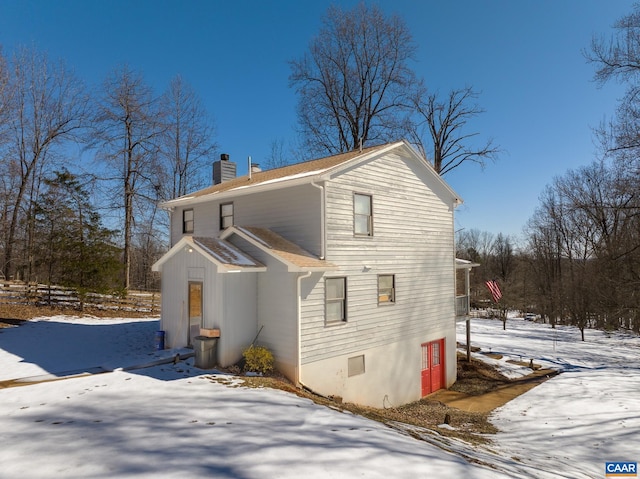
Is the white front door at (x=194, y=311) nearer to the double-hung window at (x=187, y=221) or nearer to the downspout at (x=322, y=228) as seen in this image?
the double-hung window at (x=187, y=221)

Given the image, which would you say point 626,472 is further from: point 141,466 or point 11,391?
point 11,391

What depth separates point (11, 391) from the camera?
7891mm

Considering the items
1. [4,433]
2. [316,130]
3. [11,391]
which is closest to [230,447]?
[4,433]

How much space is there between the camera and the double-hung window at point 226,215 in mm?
13320

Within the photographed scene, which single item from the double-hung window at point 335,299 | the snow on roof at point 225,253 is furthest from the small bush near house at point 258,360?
the snow on roof at point 225,253

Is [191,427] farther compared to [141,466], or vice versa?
[191,427]

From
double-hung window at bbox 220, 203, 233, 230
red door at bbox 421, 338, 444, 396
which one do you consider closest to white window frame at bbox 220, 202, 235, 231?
double-hung window at bbox 220, 203, 233, 230

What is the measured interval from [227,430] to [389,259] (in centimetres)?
813

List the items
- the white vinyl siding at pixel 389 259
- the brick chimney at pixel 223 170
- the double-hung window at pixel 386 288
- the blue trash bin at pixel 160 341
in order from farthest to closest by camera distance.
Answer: the brick chimney at pixel 223 170 → the double-hung window at pixel 386 288 → the blue trash bin at pixel 160 341 → the white vinyl siding at pixel 389 259

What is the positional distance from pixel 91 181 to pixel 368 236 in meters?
18.2

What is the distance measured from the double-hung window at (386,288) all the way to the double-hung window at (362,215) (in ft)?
5.37

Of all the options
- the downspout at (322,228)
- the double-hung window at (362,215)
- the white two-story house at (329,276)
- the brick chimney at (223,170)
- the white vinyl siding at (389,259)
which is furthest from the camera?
the brick chimney at (223,170)

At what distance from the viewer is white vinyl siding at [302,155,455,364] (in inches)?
424

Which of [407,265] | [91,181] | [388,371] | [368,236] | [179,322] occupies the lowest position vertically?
[388,371]
